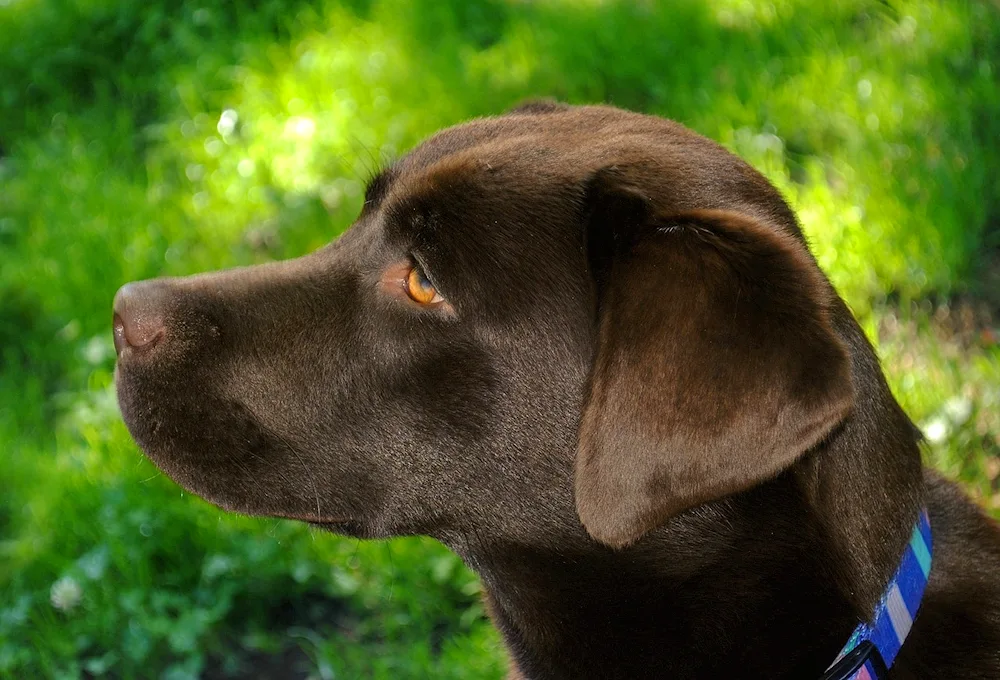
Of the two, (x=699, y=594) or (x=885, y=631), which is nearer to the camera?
(x=885, y=631)

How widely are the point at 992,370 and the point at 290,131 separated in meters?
2.76

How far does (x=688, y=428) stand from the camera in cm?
186

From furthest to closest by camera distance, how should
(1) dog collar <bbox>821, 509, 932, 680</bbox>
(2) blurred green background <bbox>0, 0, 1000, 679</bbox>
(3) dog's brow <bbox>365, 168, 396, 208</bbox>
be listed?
(2) blurred green background <bbox>0, 0, 1000, 679</bbox>
(3) dog's brow <bbox>365, 168, 396, 208</bbox>
(1) dog collar <bbox>821, 509, 932, 680</bbox>

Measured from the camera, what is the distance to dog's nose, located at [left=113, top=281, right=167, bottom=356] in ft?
7.83

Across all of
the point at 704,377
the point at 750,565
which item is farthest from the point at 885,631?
the point at 704,377

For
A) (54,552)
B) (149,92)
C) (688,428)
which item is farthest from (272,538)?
(149,92)

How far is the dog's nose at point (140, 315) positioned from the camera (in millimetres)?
2387

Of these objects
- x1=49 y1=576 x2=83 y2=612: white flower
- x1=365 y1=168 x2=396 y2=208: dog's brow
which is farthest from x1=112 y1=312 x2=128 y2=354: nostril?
x1=49 y1=576 x2=83 y2=612: white flower

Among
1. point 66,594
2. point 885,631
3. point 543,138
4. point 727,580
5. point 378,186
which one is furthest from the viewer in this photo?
point 66,594

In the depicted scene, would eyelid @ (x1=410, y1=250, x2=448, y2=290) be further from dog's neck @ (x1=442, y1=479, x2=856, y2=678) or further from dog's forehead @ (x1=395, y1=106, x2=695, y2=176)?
dog's neck @ (x1=442, y1=479, x2=856, y2=678)

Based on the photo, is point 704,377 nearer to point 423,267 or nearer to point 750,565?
point 750,565

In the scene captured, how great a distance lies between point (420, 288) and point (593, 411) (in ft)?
1.60

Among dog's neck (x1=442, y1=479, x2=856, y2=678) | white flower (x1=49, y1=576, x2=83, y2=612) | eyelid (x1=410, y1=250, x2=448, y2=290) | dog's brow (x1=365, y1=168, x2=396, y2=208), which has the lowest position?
white flower (x1=49, y1=576, x2=83, y2=612)

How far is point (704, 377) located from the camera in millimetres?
1872
